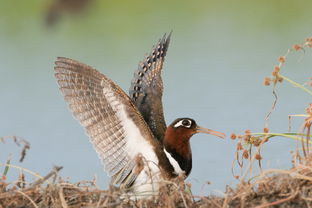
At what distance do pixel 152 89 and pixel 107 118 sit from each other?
75 centimetres

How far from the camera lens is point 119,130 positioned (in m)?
4.08

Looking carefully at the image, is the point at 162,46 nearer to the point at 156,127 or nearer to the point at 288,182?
the point at 156,127

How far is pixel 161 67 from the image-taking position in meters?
4.97

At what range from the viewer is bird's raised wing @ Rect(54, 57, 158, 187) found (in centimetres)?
401

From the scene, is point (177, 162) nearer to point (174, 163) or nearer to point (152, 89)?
point (174, 163)

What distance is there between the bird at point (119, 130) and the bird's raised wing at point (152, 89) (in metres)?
0.11

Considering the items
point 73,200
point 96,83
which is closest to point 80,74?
point 96,83

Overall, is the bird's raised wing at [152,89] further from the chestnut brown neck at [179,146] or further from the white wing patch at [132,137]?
the white wing patch at [132,137]

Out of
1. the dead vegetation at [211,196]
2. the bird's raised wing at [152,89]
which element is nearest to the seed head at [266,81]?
the dead vegetation at [211,196]

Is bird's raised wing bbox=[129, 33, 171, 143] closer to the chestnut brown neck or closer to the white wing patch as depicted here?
the chestnut brown neck

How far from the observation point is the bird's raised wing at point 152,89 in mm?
4461

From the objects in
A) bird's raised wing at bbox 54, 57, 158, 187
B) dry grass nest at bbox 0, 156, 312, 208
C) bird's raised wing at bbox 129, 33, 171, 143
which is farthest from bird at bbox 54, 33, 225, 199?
dry grass nest at bbox 0, 156, 312, 208

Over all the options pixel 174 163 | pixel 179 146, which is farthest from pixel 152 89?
pixel 174 163

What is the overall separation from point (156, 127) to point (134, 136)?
44 cm
